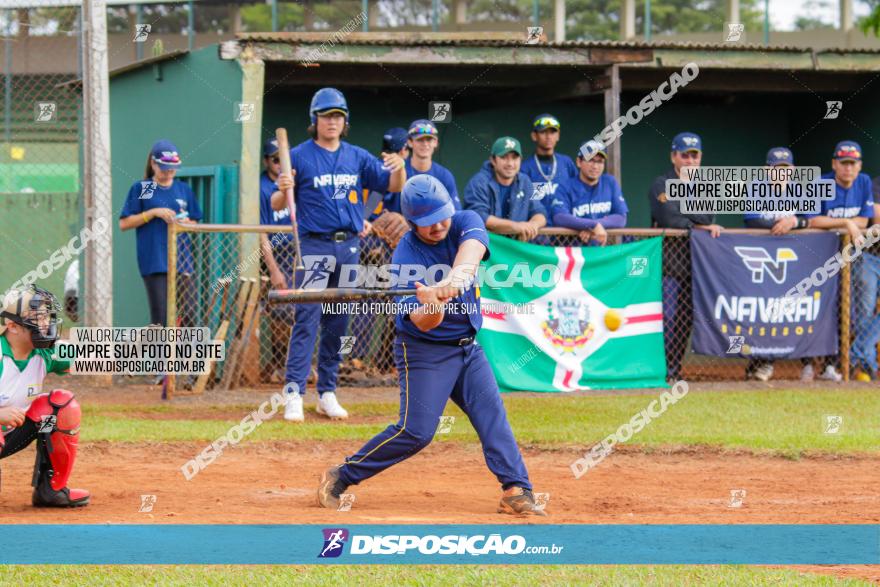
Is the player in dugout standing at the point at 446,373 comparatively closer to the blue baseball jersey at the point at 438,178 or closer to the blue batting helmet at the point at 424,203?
the blue batting helmet at the point at 424,203

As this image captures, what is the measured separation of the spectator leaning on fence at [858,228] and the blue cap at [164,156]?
677 cm

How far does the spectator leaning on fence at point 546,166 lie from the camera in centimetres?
1291

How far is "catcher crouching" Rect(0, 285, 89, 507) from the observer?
23.3ft

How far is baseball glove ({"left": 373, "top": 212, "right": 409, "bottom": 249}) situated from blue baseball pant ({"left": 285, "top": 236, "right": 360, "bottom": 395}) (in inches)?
55.5

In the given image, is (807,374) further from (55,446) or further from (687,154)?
(55,446)

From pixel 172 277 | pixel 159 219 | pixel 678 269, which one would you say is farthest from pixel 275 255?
pixel 678 269

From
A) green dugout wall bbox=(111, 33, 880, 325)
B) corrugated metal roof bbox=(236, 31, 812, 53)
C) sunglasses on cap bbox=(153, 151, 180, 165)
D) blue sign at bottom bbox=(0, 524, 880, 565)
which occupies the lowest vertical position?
blue sign at bottom bbox=(0, 524, 880, 565)

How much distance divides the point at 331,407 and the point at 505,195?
3.17 metres

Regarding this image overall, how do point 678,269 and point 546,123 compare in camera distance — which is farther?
point 678,269

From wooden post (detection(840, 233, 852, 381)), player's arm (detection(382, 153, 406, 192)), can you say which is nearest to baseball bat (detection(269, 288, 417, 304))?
player's arm (detection(382, 153, 406, 192))

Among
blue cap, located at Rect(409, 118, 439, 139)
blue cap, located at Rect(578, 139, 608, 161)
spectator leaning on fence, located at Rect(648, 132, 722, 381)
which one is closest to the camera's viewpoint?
blue cap, located at Rect(409, 118, 439, 139)

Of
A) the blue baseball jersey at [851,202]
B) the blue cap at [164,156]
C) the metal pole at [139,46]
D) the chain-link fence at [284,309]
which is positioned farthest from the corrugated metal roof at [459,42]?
the metal pole at [139,46]

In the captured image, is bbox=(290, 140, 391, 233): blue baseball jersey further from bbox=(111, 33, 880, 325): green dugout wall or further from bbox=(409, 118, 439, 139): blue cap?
bbox=(111, 33, 880, 325): green dugout wall

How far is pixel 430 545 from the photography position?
5.84 meters
